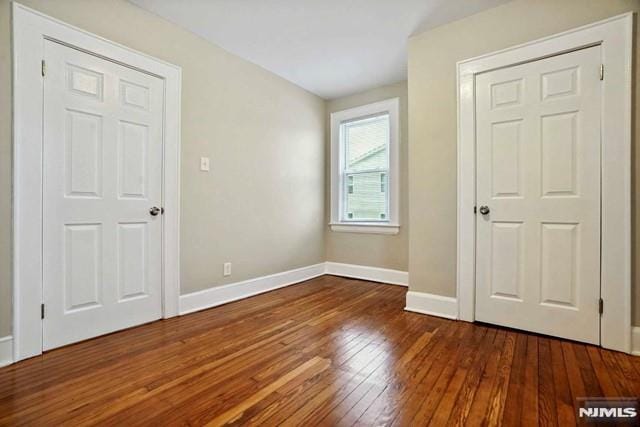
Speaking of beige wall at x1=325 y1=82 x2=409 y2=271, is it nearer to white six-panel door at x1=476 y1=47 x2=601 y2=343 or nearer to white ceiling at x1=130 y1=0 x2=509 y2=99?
white ceiling at x1=130 y1=0 x2=509 y2=99

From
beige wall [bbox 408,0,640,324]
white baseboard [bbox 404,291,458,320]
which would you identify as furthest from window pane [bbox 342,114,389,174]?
white baseboard [bbox 404,291,458,320]

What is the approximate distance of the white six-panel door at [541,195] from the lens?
6.62 ft

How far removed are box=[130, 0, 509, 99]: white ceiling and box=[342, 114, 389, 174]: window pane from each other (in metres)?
0.67

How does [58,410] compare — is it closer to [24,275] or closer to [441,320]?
[24,275]

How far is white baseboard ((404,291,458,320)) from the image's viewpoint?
2527mm

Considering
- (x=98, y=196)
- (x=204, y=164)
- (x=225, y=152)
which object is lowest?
(x=98, y=196)

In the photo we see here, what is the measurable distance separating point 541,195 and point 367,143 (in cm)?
223

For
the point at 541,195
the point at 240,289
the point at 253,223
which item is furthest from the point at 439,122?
the point at 240,289

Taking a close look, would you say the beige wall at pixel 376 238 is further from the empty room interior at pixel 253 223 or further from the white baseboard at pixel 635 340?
the white baseboard at pixel 635 340

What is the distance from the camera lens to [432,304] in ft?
8.59

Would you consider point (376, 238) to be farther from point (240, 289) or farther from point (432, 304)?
point (240, 289)

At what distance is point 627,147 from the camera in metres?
1.89

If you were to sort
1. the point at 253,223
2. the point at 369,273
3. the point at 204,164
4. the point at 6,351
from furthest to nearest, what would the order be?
the point at 369,273, the point at 253,223, the point at 204,164, the point at 6,351

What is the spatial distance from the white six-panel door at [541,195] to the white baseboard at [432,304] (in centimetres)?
20
